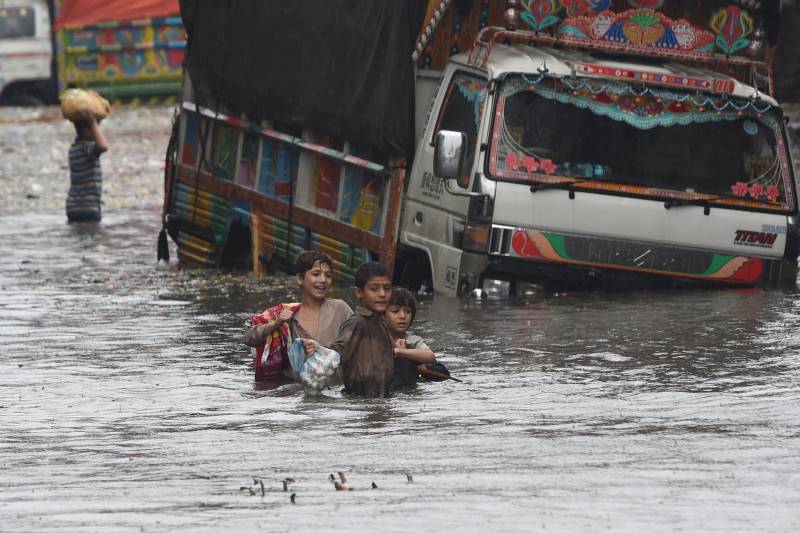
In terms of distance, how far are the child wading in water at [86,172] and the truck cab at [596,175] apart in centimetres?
878

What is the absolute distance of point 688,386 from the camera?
29.7ft

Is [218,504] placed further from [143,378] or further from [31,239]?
[31,239]

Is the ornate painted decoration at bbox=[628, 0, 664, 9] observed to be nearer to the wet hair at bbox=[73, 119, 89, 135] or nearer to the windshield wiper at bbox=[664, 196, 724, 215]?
the windshield wiper at bbox=[664, 196, 724, 215]

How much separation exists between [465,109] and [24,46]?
2333 centimetres

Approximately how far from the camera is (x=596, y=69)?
1220 centimetres

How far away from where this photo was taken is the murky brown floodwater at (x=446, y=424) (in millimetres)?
6324

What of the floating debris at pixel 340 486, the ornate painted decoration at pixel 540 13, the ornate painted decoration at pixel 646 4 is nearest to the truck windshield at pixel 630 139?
the ornate painted decoration at pixel 540 13

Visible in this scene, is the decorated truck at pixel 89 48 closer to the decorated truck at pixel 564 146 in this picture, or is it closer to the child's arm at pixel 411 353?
the decorated truck at pixel 564 146

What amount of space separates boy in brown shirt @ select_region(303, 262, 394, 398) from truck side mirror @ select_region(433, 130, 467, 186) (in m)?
2.86

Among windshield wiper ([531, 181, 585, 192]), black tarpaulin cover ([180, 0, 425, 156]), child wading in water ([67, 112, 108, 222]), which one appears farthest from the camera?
child wading in water ([67, 112, 108, 222])

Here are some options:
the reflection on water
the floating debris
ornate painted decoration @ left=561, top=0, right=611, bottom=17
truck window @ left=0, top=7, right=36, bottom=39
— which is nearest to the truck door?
the reflection on water

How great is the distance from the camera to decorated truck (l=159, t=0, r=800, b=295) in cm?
1212

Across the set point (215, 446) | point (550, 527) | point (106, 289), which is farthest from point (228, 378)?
point (106, 289)

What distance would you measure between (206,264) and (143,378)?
Answer: 23.1ft
